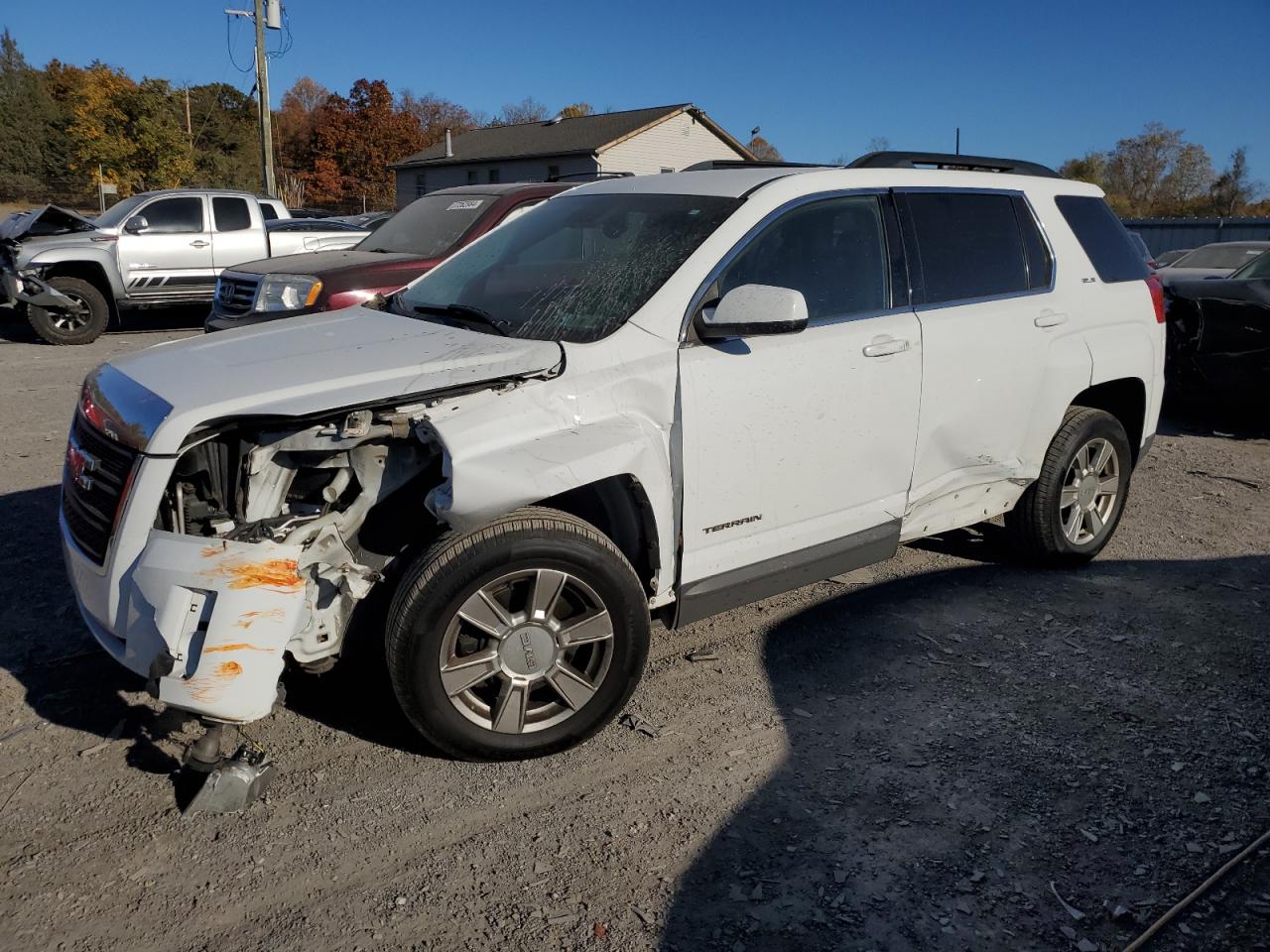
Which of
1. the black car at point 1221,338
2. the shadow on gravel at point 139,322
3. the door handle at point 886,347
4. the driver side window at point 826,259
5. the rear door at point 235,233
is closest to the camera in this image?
the driver side window at point 826,259

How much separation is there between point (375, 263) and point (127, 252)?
7.81 metres

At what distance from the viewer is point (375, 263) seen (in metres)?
7.76

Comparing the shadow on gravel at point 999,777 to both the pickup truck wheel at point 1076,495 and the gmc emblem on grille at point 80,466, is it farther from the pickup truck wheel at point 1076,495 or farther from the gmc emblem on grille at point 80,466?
the gmc emblem on grille at point 80,466

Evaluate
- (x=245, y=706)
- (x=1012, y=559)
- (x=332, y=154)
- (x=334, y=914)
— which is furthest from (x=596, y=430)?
(x=332, y=154)

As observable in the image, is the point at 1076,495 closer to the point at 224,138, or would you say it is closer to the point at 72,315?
the point at 72,315

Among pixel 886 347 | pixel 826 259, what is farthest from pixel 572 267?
pixel 886 347

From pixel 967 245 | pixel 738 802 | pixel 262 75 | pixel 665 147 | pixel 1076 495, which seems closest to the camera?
pixel 738 802

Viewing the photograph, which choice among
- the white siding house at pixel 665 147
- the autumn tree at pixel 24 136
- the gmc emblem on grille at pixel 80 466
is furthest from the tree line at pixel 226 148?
the gmc emblem on grille at pixel 80 466

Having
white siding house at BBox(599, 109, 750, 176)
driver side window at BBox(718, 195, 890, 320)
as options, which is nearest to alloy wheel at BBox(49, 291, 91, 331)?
driver side window at BBox(718, 195, 890, 320)

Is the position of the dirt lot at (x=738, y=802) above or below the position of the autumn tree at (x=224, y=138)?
below

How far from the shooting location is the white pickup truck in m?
12.9

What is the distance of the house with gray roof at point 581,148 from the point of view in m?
39.7

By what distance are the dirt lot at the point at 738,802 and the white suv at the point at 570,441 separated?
398 mm

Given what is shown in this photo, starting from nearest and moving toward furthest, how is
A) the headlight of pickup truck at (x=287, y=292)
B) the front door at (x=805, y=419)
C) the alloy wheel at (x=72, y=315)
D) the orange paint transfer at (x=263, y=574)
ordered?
the orange paint transfer at (x=263, y=574) < the front door at (x=805, y=419) < the headlight of pickup truck at (x=287, y=292) < the alloy wheel at (x=72, y=315)
